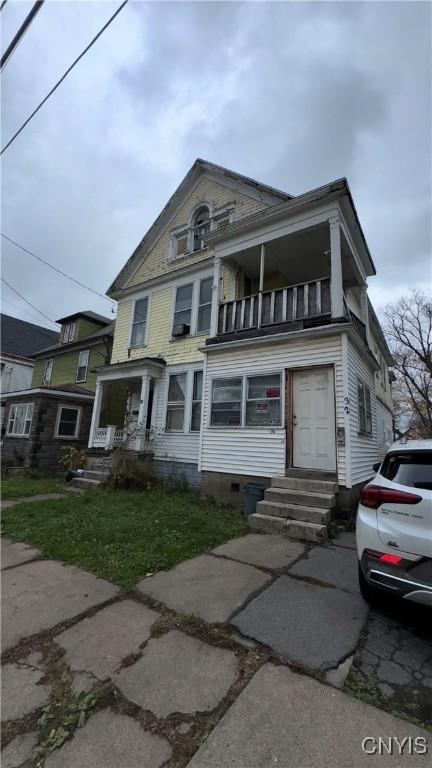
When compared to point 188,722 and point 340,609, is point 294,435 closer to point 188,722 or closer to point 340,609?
point 340,609

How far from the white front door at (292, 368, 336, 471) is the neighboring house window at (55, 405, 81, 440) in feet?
35.2

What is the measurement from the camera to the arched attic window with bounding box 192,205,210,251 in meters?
11.3

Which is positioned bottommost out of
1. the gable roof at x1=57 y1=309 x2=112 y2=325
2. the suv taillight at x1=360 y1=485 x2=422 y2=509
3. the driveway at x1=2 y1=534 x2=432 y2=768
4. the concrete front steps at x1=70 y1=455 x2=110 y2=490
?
the driveway at x1=2 y1=534 x2=432 y2=768

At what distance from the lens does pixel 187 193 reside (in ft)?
39.5

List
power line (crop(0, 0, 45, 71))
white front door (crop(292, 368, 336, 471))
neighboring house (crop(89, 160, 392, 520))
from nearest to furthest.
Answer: power line (crop(0, 0, 45, 71)), white front door (crop(292, 368, 336, 471)), neighboring house (crop(89, 160, 392, 520))

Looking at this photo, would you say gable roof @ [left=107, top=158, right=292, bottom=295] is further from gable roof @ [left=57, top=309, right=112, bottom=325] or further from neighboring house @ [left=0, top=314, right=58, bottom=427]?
neighboring house @ [left=0, top=314, right=58, bottom=427]

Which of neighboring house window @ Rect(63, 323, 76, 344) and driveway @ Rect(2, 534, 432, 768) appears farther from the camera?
neighboring house window @ Rect(63, 323, 76, 344)

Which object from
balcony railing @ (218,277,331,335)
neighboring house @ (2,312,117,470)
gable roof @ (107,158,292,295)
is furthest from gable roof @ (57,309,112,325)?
balcony railing @ (218,277,331,335)

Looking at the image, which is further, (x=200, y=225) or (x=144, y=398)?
(x=200, y=225)

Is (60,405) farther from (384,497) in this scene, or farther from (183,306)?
(384,497)

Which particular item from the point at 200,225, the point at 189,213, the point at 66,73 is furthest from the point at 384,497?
the point at 189,213

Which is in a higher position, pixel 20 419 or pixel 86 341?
pixel 86 341

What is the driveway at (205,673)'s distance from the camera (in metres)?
1.66

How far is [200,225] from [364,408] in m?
8.06
